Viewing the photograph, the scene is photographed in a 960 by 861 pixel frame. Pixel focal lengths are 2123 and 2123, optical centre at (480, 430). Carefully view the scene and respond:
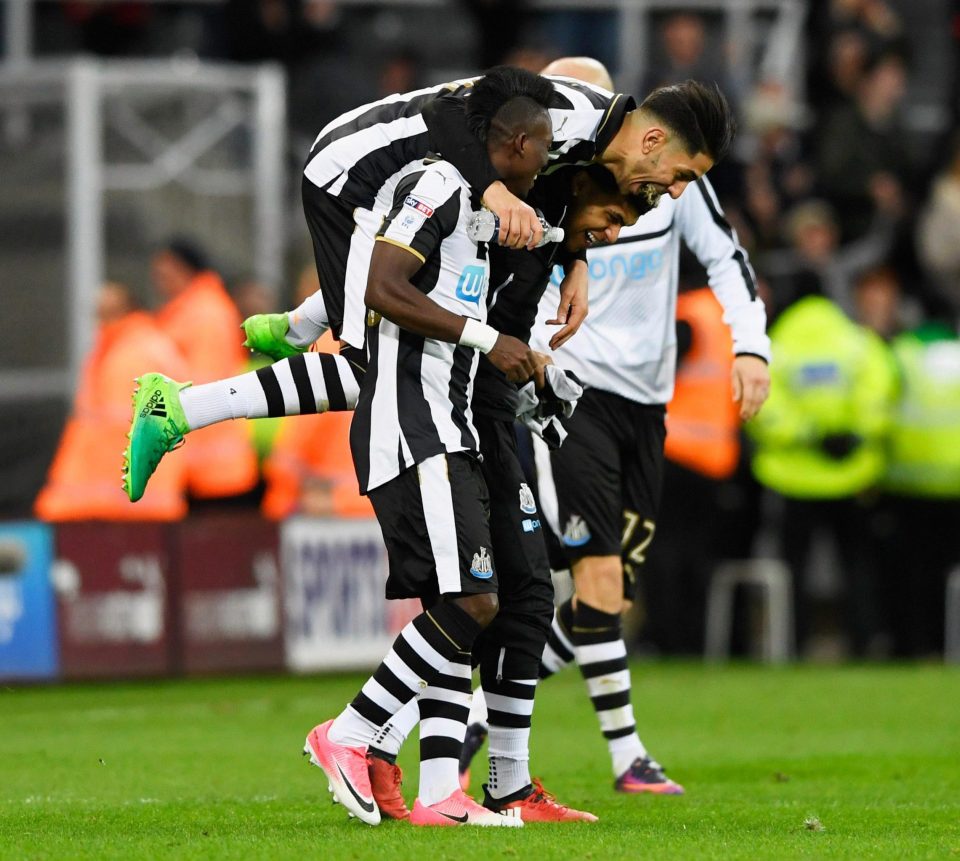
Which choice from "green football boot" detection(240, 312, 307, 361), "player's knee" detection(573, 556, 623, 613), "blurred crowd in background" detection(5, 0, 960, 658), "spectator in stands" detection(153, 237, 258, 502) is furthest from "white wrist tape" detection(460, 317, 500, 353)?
"spectator in stands" detection(153, 237, 258, 502)

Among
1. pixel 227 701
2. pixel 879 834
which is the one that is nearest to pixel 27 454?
pixel 227 701

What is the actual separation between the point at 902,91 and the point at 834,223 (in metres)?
2.14

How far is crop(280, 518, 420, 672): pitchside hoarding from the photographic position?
46.5 feet

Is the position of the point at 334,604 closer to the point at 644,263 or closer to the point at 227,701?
the point at 227,701

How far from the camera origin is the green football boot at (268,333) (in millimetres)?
7406

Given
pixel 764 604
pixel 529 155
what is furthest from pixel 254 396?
pixel 764 604

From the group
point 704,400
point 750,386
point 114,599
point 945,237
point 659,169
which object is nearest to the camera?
point 659,169

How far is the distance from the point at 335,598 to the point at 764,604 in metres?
3.81

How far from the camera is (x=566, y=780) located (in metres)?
8.80

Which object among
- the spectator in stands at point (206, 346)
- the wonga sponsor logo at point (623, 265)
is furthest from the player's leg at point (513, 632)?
the spectator in stands at point (206, 346)

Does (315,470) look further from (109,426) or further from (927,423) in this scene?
(927,423)

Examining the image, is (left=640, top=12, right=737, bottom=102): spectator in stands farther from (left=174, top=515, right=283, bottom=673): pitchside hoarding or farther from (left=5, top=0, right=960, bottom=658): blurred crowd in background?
(left=174, top=515, right=283, bottom=673): pitchside hoarding

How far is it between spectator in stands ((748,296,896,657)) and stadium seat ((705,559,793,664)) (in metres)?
0.14

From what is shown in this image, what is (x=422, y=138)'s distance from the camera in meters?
6.84
